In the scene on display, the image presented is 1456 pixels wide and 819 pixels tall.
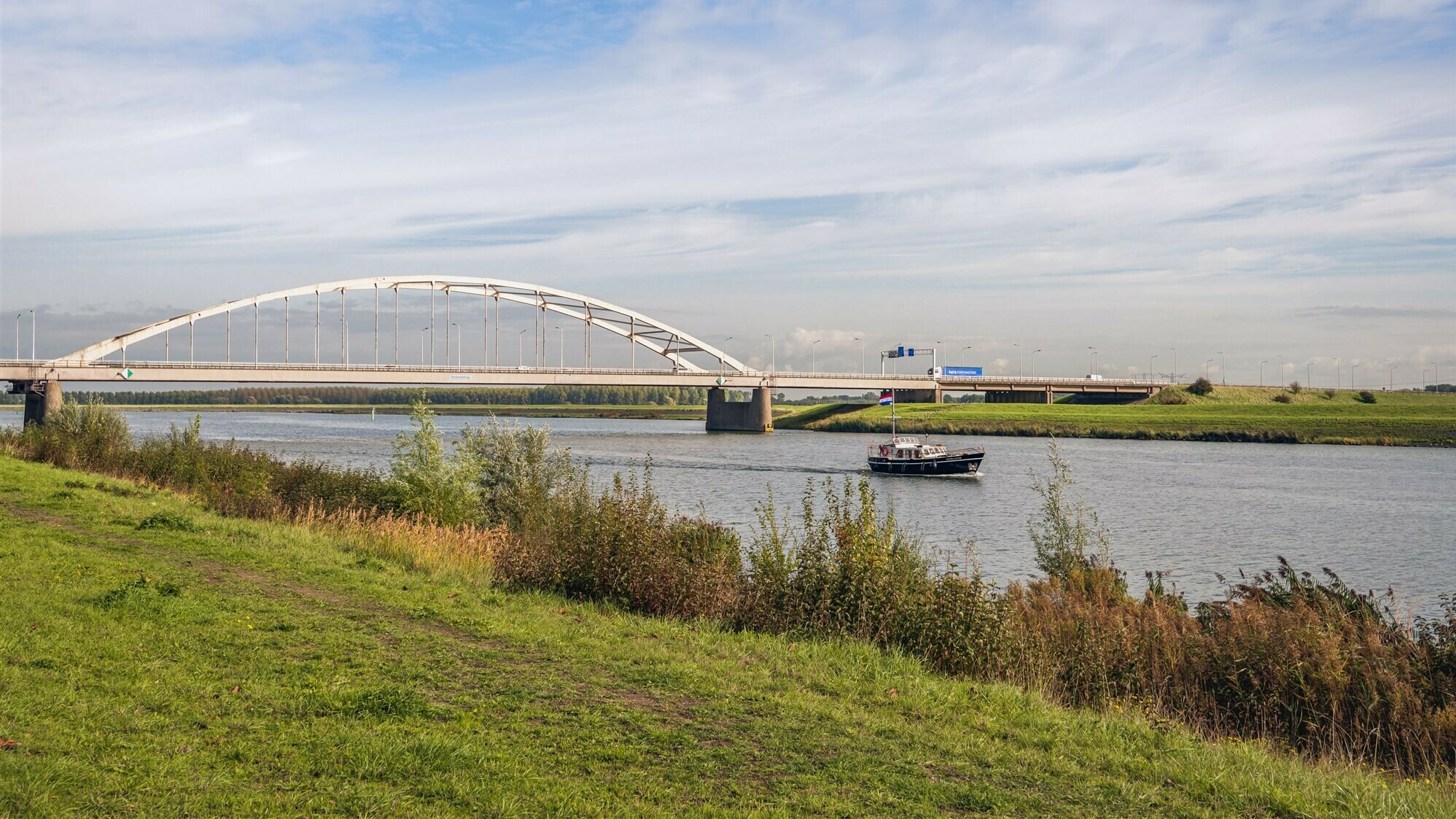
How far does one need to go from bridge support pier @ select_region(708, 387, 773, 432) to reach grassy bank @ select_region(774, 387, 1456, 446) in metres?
7.65

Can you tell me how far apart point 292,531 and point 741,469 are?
38.8 m

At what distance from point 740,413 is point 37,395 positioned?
61393mm

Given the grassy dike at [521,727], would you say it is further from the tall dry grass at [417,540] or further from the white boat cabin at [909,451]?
the white boat cabin at [909,451]

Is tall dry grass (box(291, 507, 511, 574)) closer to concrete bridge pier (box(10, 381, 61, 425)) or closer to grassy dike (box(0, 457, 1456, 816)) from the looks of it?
grassy dike (box(0, 457, 1456, 816))

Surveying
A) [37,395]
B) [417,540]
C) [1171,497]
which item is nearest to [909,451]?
[1171,497]

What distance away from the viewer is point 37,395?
73.6 meters

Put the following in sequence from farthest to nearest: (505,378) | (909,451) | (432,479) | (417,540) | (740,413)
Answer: (740,413) → (505,378) → (909,451) → (432,479) → (417,540)

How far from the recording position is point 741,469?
54.2 meters

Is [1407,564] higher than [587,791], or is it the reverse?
[587,791]

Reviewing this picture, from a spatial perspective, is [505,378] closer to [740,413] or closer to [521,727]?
[740,413]

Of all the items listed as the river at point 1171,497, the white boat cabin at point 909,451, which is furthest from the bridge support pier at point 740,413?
the white boat cabin at point 909,451

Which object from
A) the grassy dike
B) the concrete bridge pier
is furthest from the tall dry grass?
the concrete bridge pier

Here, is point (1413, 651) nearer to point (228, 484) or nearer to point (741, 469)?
point (228, 484)

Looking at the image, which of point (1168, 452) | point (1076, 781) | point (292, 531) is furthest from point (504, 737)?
point (1168, 452)
